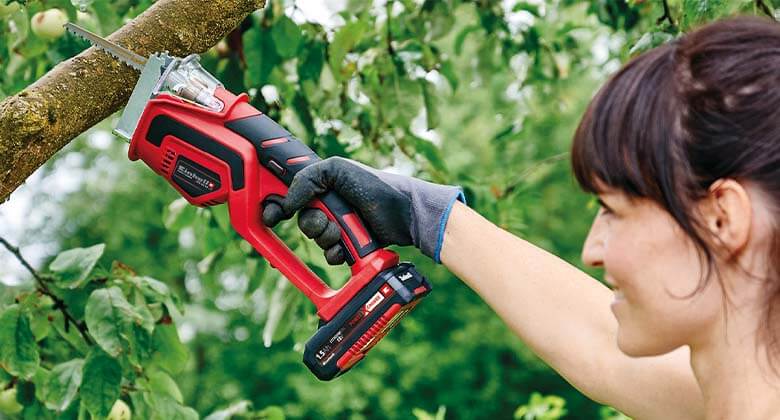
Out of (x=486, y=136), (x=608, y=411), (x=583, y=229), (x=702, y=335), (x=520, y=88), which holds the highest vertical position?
(x=702, y=335)

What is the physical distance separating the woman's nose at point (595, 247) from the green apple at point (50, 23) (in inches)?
58.4

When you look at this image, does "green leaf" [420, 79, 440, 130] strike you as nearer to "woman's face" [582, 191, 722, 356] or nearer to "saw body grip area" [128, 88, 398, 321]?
"saw body grip area" [128, 88, 398, 321]

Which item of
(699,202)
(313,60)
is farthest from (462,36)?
(699,202)

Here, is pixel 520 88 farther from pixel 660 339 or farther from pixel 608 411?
pixel 660 339

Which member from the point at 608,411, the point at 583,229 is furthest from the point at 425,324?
the point at 608,411

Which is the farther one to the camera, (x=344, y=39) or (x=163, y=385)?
(x=344, y=39)

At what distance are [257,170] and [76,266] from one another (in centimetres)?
57

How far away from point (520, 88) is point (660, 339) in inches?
82.4

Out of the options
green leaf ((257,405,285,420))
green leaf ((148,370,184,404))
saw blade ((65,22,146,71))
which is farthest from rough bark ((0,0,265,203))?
green leaf ((257,405,285,420))

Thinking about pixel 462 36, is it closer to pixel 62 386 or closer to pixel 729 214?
pixel 62 386

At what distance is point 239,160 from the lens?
169 cm

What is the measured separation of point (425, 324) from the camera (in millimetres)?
13836

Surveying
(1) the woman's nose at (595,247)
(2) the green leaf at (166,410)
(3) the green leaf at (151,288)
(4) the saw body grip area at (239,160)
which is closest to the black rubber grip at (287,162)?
(4) the saw body grip area at (239,160)

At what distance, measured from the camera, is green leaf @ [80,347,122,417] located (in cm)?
200
